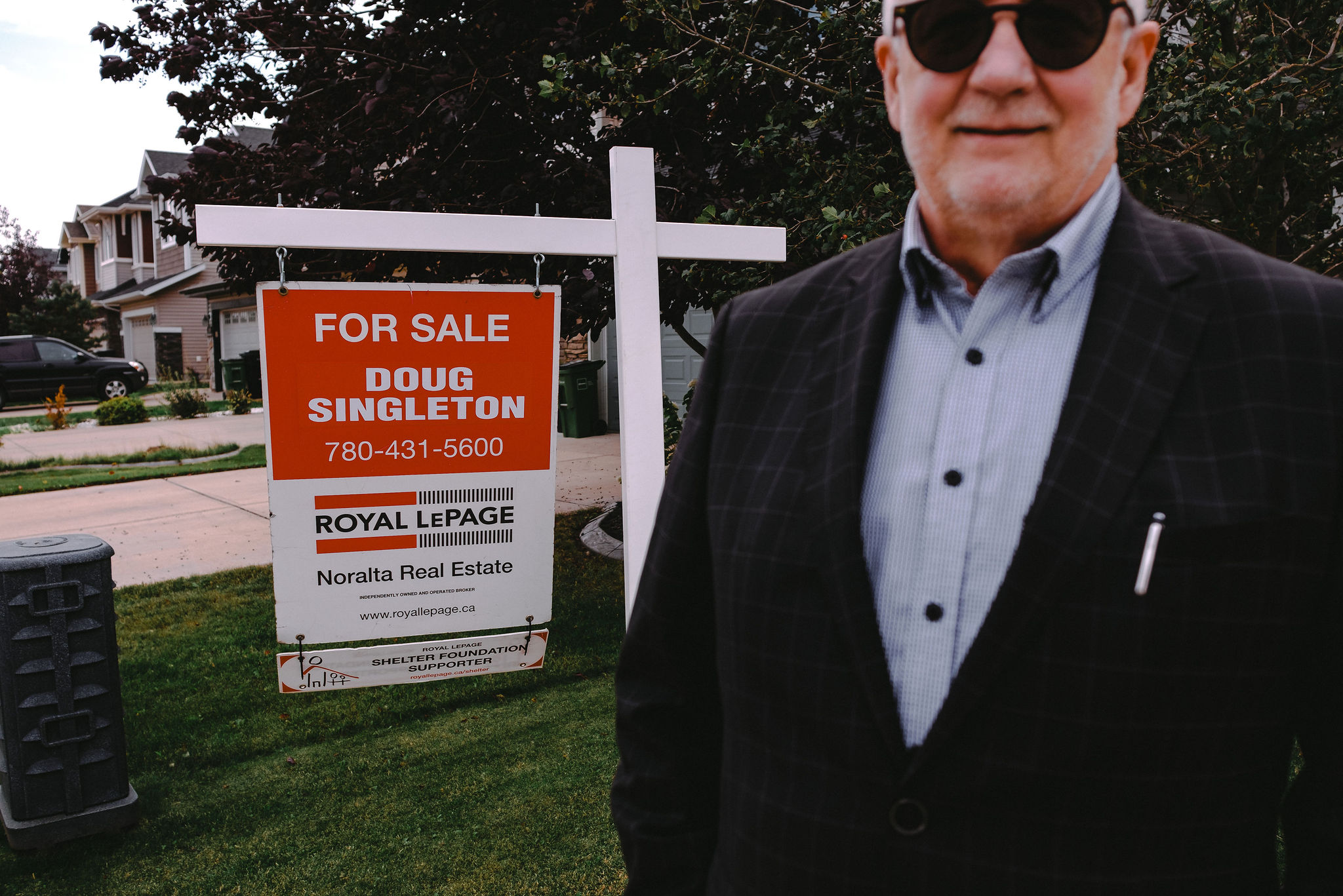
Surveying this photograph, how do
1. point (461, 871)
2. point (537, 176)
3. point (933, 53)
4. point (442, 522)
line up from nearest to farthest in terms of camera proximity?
point (933, 53) → point (461, 871) → point (442, 522) → point (537, 176)

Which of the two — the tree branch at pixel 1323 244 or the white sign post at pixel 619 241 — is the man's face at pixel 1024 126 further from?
the tree branch at pixel 1323 244

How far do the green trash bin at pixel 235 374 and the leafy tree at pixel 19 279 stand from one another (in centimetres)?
1872

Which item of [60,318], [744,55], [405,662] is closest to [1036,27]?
[405,662]

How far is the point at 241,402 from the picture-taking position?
1998 cm

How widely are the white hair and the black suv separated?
87.3ft

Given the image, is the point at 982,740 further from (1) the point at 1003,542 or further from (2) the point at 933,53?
(2) the point at 933,53

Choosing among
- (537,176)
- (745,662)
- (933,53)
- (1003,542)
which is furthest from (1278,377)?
(537,176)

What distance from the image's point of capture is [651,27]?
6062 millimetres

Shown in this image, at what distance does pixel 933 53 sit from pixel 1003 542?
657 millimetres

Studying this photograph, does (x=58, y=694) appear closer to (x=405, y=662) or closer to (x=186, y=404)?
(x=405, y=662)

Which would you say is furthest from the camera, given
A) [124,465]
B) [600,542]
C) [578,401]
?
[578,401]

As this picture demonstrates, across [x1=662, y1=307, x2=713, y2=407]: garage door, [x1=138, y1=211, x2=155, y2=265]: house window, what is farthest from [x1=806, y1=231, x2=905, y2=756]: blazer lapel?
[x1=138, y1=211, x2=155, y2=265]: house window

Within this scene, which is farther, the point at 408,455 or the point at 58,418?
the point at 58,418

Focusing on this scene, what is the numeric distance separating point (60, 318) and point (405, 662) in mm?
36523
